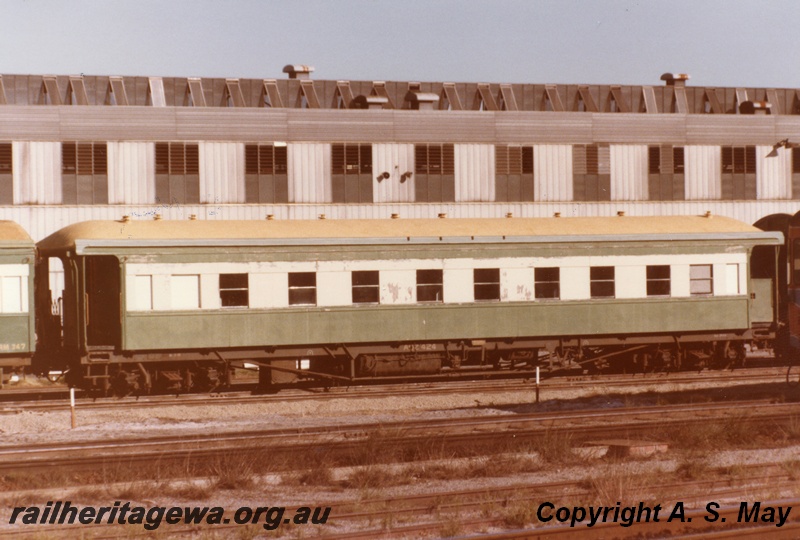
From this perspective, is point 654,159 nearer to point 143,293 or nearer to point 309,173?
point 309,173

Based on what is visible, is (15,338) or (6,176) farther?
(6,176)

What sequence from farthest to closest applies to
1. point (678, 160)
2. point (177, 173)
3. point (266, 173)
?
1. point (678, 160)
2. point (266, 173)
3. point (177, 173)

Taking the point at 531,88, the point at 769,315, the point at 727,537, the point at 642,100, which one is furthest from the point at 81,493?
the point at 642,100

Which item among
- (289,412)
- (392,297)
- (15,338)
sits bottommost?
(289,412)

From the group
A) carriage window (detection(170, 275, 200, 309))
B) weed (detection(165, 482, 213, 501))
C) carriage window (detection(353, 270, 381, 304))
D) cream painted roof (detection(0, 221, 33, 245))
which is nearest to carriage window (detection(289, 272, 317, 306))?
carriage window (detection(353, 270, 381, 304))

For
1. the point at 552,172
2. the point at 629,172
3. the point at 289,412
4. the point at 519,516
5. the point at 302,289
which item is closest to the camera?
the point at 519,516

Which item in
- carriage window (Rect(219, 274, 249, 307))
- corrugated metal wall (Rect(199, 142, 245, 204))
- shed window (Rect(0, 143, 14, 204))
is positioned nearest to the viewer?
carriage window (Rect(219, 274, 249, 307))

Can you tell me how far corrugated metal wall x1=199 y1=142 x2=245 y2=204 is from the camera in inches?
1180

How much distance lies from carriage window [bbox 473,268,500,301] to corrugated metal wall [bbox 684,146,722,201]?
14.5m

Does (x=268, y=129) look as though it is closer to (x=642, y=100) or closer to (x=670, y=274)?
(x=670, y=274)

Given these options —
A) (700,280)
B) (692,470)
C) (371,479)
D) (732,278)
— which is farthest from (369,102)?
(692,470)

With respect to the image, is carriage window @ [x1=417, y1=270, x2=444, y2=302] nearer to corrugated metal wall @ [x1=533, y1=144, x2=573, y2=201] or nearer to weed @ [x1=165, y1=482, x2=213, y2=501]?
weed @ [x1=165, y1=482, x2=213, y2=501]

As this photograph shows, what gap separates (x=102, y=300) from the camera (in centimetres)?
1995

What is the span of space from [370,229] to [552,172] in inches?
507
